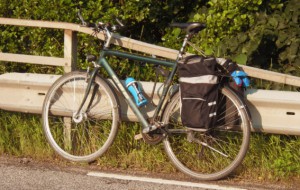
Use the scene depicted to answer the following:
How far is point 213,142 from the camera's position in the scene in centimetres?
628

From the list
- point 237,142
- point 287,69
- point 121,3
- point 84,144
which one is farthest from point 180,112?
point 121,3

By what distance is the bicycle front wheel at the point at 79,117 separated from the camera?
6516mm

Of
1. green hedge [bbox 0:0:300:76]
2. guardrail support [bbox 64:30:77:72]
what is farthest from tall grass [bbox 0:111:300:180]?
green hedge [bbox 0:0:300:76]

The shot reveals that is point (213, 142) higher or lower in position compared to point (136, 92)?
lower

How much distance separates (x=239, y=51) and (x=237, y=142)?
1194 mm

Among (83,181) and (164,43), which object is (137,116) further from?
(164,43)

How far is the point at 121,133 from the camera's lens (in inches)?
265

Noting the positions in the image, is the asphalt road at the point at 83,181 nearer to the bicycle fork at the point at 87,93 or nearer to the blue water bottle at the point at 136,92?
the bicycle fork at the point at 87,93

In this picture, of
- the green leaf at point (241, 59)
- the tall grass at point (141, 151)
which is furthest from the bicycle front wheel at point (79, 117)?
the green leaf at point (241, 59)

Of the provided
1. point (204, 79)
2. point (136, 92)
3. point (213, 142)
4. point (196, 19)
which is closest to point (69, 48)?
point (136, 92)

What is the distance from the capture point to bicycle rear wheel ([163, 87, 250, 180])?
605cm

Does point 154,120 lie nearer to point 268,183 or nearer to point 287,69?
point 268,183

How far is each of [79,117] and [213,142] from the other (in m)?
1.32

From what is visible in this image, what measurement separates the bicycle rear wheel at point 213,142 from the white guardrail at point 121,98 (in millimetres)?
226
